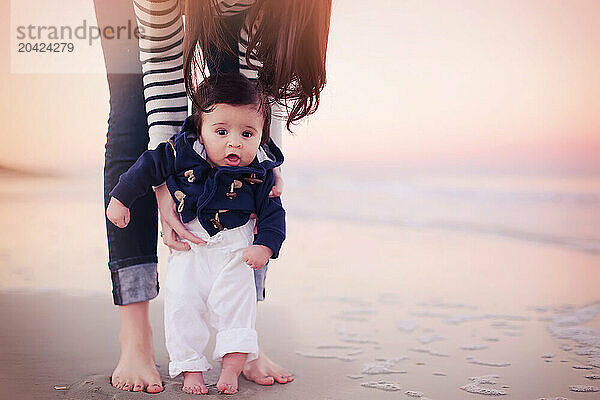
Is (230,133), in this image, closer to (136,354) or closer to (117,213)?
(117,213)

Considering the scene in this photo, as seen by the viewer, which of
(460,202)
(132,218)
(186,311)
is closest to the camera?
(186,311)

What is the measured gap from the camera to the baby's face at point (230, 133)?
5.06 feet

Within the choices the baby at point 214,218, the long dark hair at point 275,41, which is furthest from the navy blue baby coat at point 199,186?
the long dark hair at point 275,41

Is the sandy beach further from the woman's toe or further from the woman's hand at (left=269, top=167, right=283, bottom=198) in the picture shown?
the woman's hand at (left=269, top=167, right=283, bottom=198)

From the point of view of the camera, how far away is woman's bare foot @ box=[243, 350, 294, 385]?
64.9 inches

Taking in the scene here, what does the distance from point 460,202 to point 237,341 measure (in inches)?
26.1

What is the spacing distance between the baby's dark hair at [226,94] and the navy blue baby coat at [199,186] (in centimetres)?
6

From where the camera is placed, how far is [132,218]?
1639 mm

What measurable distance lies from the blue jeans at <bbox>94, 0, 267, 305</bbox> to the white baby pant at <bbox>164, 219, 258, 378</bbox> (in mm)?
130

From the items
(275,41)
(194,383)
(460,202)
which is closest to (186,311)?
(194,383)

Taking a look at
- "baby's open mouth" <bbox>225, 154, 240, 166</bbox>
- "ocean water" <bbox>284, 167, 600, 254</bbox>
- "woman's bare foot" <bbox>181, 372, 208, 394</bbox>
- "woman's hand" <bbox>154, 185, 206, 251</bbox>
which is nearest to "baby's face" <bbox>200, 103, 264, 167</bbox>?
"baby's open mouth" <bbox>225, 154, 240, 166</bbox>

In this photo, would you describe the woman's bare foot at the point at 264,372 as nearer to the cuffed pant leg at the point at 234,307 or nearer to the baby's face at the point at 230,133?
the cuffed pant leg at the point at 234,307

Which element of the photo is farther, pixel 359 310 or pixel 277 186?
pixel 359 310

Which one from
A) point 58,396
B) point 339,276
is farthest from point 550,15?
point 58,396
